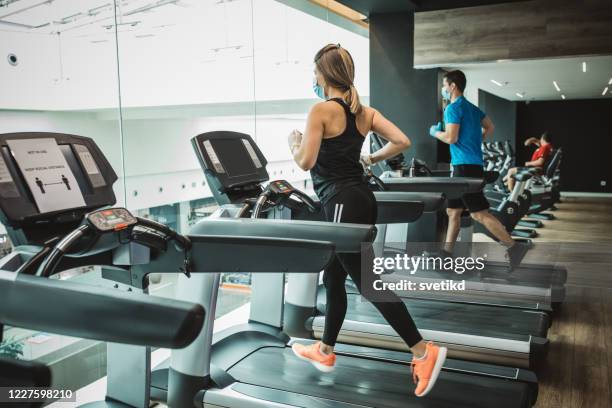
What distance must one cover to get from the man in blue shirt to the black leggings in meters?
2.13

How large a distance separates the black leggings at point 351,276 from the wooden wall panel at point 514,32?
3171 millimetres

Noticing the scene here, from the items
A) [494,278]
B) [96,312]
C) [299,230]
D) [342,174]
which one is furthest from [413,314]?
[96,312]

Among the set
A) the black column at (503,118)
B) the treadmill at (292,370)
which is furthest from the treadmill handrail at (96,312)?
the black column at (503,118)

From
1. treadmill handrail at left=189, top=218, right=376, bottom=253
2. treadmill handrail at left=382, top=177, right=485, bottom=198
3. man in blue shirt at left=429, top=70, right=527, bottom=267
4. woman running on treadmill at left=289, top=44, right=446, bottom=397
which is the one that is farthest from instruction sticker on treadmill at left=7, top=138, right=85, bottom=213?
man in blue shirt at left=429, top=70, right=527, bottom=267

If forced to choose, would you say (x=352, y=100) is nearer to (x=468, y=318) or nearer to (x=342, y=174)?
(x=342, y=174)

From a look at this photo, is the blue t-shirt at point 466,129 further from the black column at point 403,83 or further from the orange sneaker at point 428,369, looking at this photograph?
the orange sneaker at point 428,369

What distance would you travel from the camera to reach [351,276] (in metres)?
2.40

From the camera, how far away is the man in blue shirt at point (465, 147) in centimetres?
438

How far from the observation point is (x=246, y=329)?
321 centimetres

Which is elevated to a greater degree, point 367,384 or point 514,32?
point 514,32

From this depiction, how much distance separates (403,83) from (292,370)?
356 centimetres

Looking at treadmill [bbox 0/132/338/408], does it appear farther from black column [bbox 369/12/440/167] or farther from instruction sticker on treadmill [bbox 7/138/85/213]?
black column [bbox 369/12/440/167]

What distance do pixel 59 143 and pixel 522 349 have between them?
236 cm

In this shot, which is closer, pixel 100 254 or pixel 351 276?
pixel 100 254
